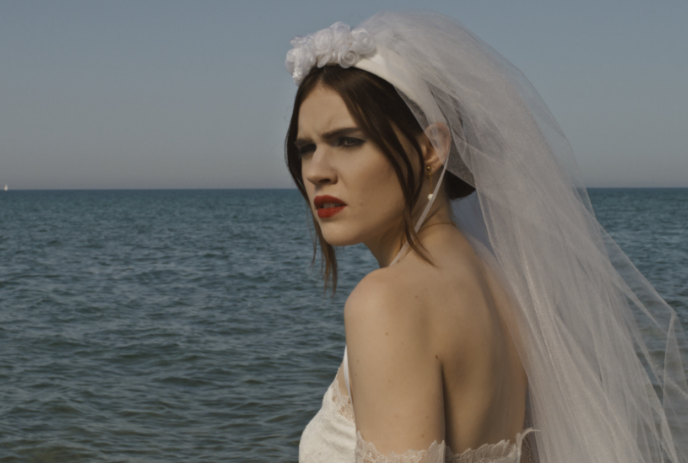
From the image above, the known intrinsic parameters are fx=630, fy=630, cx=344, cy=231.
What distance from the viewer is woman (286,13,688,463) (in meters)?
1.49

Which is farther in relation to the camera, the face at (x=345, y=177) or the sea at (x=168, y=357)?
the sea at (x=168, y=357)

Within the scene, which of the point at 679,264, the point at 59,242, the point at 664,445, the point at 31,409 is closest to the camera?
the point at 664,445

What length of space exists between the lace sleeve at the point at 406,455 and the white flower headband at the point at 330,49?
915mm

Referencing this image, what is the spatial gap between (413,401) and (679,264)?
17.6 metres

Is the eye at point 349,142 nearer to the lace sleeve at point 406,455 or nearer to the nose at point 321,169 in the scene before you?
the nose at point 321,169

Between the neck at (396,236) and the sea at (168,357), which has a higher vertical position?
the neck at (396,236)

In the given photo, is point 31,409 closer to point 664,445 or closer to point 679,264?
point 664,445

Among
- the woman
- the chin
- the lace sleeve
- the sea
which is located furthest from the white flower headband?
the lace sleeve

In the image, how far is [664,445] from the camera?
1735 millimetres

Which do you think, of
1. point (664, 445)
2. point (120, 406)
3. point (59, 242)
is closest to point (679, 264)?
point (120, 406)

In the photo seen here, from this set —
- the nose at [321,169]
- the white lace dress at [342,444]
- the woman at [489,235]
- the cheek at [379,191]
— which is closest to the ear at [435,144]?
the woman at [489,235]

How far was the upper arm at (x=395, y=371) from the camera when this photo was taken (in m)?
1.18

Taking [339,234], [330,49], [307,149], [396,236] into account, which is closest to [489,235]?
[396,236]

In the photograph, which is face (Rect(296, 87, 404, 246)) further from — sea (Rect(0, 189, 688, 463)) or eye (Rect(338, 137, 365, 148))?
sea (Rect(0, 189, 688, 463))
